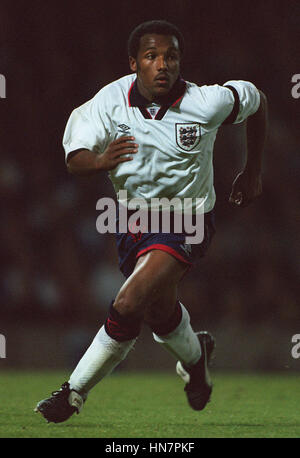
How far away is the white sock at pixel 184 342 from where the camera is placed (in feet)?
15.6

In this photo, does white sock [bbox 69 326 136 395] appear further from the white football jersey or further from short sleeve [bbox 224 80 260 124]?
short sleeve [bbox 224 80 260 124]

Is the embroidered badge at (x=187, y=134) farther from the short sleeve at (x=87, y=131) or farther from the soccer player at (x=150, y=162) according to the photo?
the short sleeve at (x=87, y=131)

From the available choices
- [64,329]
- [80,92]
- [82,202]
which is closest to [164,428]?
[64,329]

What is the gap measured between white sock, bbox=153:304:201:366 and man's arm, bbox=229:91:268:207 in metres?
0.72

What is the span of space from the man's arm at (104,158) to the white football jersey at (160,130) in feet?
0.57

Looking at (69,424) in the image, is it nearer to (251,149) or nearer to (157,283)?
(157,283)

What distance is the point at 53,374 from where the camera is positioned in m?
8.53

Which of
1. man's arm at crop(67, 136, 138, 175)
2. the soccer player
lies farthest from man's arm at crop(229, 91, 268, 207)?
man's arm at crop(67, 136, 138, 175)

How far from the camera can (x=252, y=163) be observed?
506 cm

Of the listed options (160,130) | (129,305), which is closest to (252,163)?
(160,130)

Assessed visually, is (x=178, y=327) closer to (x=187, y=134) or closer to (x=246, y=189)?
(x=246, y=189)

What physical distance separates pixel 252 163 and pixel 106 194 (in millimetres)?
4998

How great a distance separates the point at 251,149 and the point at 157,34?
3.12 ft

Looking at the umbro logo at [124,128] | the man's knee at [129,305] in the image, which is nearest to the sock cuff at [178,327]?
the man's knee at [129,305]
